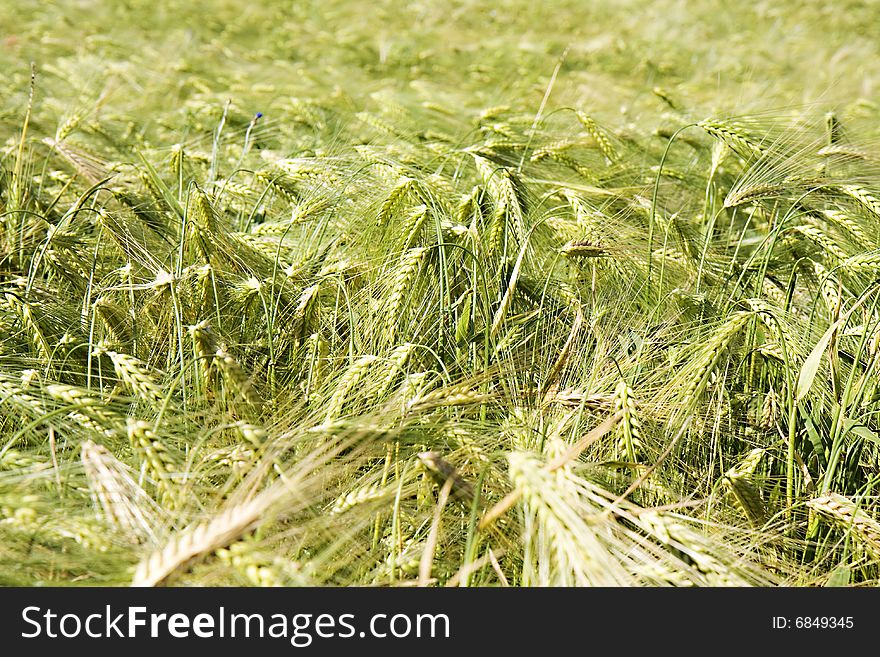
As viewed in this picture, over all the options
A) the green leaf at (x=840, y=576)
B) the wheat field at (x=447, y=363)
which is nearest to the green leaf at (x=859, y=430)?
the wheat field at (x=447, y=363)

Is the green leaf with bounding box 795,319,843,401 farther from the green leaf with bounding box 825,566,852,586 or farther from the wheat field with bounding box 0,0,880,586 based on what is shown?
the green leaf with bounding box 825,566,852,586

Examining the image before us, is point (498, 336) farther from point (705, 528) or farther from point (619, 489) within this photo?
point (705, 528)

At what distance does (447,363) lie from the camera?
6.62ft

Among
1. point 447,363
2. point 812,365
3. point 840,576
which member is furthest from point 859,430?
point 447,363

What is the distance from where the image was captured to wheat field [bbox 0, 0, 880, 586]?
4.50ft

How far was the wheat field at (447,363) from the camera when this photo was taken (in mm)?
1373

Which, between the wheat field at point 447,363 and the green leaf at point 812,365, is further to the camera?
the green leaf at point 812,365

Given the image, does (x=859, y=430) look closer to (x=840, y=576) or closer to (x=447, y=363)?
(x=840, y=576)

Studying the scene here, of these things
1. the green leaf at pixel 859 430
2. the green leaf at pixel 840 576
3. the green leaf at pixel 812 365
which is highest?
the green leaf at pixel 812 365

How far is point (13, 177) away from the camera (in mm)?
2490

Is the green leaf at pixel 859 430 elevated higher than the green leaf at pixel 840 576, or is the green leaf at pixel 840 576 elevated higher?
the green leaf at pixel 859 430

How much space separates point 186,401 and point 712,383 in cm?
119

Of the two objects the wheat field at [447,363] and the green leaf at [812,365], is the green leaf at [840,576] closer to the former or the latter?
the wheat field at [447,363]

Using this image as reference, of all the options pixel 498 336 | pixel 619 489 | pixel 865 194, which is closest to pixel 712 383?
pixel 619 489
